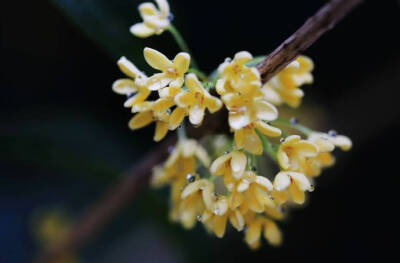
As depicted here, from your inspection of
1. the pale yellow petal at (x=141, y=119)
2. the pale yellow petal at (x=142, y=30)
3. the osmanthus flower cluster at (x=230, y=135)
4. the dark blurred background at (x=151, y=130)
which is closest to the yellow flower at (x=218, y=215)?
the osmanthus flower cluster at (x=230, y=135)

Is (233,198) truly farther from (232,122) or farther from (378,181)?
(378,181)

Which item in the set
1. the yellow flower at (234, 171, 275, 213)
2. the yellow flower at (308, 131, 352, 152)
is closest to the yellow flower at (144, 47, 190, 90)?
the yellow flower at (234, 171, 275, 213)

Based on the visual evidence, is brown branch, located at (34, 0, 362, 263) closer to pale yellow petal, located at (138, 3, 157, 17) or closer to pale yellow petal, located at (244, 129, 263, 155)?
pale yellow petal, located at (244, 129, 263, 155)

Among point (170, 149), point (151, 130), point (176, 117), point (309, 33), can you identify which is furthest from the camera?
point (151, 130)

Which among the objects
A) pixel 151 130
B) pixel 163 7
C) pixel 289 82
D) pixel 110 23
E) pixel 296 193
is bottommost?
pixel 296 193

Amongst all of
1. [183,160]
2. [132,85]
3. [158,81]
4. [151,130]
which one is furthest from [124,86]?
[151,130]

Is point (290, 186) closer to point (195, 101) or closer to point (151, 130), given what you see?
point (195, 101)
